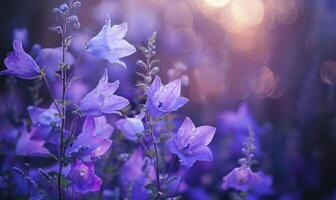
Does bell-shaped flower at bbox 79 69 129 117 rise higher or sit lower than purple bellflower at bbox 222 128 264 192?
higher

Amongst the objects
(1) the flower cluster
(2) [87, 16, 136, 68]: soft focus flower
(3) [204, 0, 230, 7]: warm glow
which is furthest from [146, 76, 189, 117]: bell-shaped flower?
(3) [204, 0, 230, 7]: warm glow

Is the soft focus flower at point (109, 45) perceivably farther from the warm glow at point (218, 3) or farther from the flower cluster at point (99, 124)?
the warm glow at point (218, 3)

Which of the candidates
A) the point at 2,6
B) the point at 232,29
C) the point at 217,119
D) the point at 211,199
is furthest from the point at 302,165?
the point at 2,6

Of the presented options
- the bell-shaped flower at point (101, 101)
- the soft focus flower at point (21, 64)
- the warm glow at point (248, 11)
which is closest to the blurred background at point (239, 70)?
the warm glow at point (248, 11)

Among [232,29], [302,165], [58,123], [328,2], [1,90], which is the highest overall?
[328,2]

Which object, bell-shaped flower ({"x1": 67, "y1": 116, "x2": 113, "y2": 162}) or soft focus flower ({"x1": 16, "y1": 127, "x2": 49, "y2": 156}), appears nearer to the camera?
bell-shaped flower ({"x1": 67, "y1": 116, "x2": 113, "y2": 162})

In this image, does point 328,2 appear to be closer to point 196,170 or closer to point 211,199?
point 196,170

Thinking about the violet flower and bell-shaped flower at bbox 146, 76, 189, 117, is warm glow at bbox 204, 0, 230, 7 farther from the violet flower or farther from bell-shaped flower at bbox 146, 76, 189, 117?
bell-shaped flower at bbox 146, 76, 189, 117
